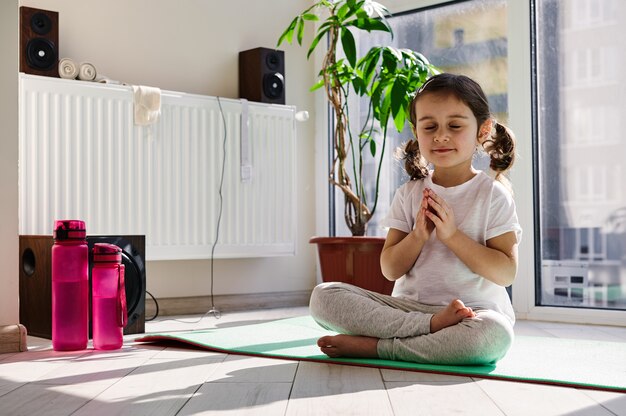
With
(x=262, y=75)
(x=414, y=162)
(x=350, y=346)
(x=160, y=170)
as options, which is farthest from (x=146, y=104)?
(x=350, y=346)

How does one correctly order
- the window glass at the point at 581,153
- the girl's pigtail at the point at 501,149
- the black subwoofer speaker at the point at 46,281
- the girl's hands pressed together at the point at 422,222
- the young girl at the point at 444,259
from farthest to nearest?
the window glass at the point at 581,153, the black subwoofer speaker at the point at 46,281, the girl's pigtail at the point at 501,149, the girl's hands pressed together at the point at 422,222, the young girl at the point at 444,259

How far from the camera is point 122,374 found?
5.49 ft

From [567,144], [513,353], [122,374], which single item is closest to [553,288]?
[567,144]

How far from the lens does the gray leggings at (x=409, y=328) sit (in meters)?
1.69

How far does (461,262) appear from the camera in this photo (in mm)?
1875

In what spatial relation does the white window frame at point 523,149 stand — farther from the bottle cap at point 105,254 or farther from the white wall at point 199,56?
the bottle cap at point 105,254

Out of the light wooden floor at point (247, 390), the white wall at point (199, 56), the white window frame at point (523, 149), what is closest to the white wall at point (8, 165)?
the light wooden floor at point (247, 390)

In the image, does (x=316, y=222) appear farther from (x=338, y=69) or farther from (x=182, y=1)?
(x=182, y=1)

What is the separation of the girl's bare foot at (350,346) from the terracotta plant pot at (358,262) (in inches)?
35.9

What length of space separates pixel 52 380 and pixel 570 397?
3.34 ft

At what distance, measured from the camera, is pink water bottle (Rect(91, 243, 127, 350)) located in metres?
2.07

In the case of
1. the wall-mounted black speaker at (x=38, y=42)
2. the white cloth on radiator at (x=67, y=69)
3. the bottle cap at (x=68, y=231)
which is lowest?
the bottle cap at (x=68, y=231)

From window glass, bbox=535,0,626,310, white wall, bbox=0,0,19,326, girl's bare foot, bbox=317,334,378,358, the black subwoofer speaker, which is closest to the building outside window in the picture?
window glass, bbox=535,0,626,310

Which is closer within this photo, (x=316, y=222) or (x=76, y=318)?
(x=76, y=318)
